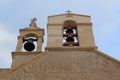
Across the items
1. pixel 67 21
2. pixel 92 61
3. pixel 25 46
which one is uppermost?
pixel 67 21

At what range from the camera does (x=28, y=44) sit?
19.5m

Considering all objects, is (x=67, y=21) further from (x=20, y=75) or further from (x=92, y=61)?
(x=20, y=75)

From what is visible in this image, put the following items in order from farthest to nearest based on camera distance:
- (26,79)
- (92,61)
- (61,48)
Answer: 1. (61,48)
2. (92,61)
3. (26,79)

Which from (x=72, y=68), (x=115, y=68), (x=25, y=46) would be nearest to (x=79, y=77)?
(x=72, y=68)

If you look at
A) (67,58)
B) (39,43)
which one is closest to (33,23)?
(39,43)

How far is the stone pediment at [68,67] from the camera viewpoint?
13473mm

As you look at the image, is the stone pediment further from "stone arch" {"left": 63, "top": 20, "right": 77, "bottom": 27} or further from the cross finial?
the cross finial

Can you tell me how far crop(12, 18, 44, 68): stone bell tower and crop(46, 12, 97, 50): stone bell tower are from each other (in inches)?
78.4

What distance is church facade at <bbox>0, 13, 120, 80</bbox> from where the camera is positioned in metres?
13.5

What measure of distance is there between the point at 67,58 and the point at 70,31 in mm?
4277

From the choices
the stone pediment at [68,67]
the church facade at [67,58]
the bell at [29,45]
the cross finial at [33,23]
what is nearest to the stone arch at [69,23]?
the church facade at [67,58]

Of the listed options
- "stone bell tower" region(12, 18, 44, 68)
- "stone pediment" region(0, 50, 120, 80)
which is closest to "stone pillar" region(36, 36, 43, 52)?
"stone bell tower" region(12, 18, 44, 68)

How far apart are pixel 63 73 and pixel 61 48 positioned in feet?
6.66

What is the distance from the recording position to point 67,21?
1864cm
